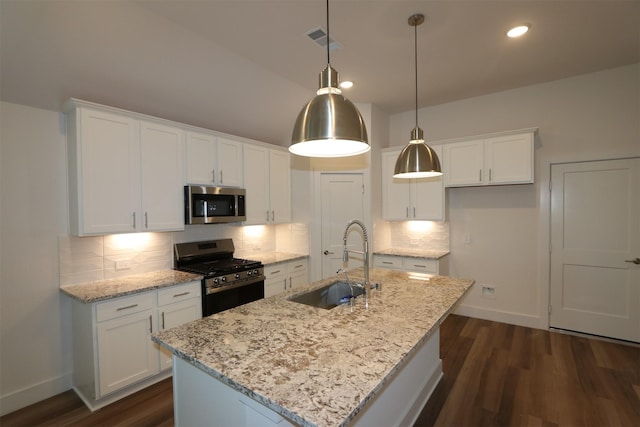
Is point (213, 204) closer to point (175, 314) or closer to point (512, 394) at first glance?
point (175, 314)

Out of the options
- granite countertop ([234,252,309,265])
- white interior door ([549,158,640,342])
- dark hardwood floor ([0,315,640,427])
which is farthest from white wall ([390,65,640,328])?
granite countertop ([234,252,309,265])

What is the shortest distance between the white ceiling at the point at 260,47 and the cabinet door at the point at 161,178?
0.34m

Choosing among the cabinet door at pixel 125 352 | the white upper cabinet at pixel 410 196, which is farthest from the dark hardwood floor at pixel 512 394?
the white upper cabinet at pixel 410 196

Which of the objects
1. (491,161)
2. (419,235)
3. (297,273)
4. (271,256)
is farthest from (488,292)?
(271,256)

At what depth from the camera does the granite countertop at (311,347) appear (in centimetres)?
102

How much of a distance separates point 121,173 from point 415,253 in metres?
3.56

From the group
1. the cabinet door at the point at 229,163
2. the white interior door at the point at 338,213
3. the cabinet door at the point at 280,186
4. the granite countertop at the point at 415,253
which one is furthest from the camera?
the white interior door at the point at 338,213

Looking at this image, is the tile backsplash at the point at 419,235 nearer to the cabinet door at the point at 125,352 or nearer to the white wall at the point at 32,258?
the cabinet door at the point at 125,352

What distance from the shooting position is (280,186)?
4.27 m

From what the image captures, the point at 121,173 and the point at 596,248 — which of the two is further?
the point at 596,248

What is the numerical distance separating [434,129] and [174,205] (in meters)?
3.61

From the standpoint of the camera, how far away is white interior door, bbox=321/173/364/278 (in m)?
4.27

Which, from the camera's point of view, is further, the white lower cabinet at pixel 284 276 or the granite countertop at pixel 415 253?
the granite countertop at pixel 415 253

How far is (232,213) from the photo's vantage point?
359 cm
